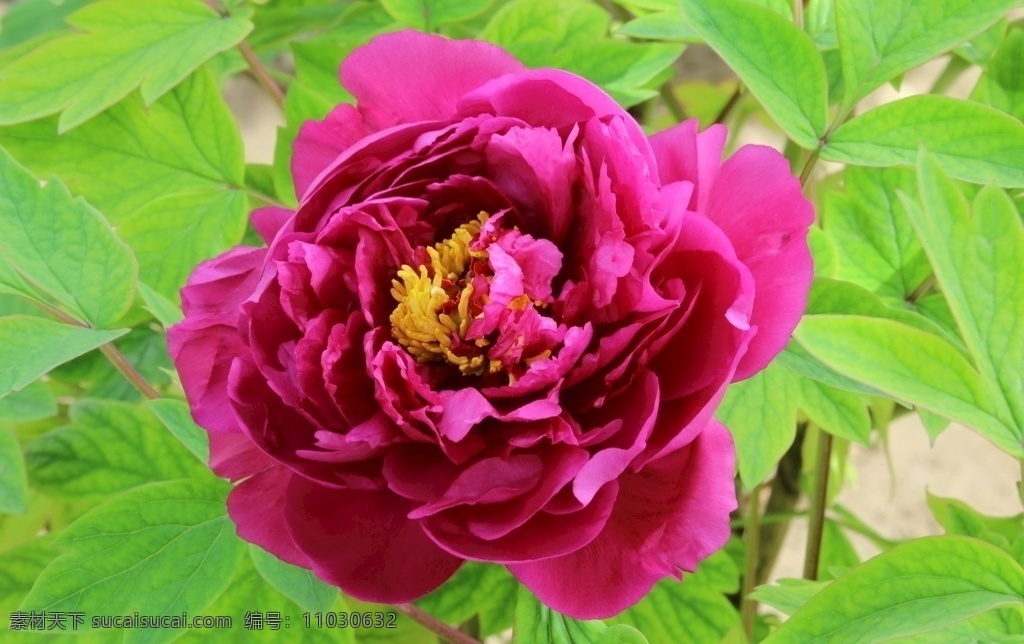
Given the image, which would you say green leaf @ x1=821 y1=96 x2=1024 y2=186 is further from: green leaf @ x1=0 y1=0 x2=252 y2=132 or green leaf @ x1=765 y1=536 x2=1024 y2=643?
green leaf @ x1=0 y1=0 x2=252 y2=132

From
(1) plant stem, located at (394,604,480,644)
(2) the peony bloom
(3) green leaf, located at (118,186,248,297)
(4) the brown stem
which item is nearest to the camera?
(2) the peony bloom

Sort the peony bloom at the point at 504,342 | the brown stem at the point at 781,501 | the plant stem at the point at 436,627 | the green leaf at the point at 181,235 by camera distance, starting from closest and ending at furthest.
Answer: the peony bloom at the point at 504,342 → the plant stem at the point at 436,627 → the green leaf at the point at 181,235 → the brown stem at the point at 781,501

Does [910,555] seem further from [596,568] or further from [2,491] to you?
[2,491]

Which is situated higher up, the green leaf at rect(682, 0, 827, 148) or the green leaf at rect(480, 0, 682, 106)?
the green leaf at rect(682, 0, 827, 148)

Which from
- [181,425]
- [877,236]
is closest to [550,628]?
[181,425]

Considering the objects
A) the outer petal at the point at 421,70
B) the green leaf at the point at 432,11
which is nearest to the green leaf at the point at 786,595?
the outer petal at the point at 421,70

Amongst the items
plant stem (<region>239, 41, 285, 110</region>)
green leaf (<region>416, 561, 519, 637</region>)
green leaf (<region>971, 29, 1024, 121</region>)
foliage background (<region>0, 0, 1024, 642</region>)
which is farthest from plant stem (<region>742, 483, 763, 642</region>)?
plant stem (<region>239, 41, 285, 110</region>)

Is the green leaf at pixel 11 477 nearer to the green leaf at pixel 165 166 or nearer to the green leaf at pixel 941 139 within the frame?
the green leaf at pixel 165 166

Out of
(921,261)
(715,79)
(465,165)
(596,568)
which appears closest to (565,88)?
(465,165)
